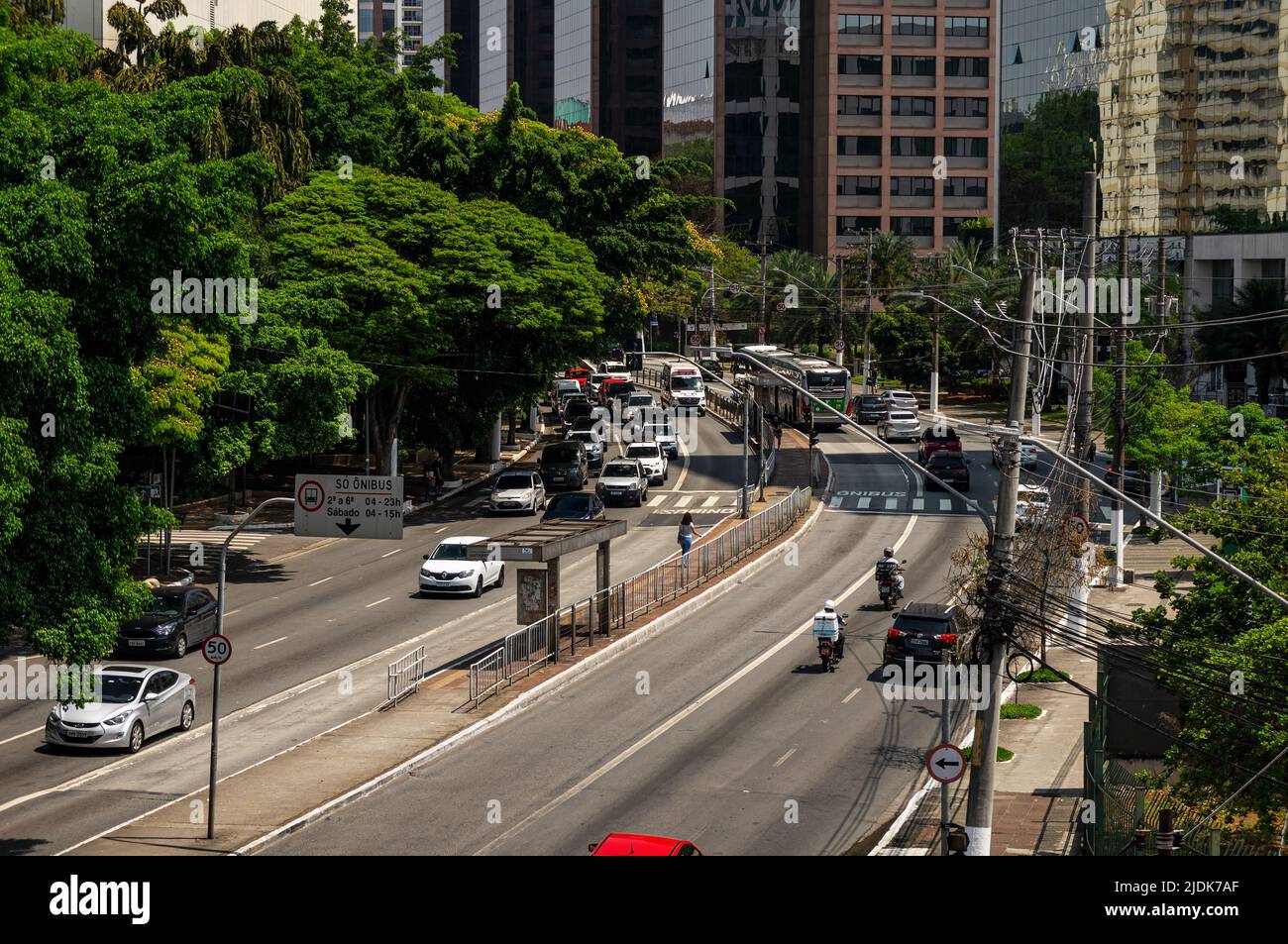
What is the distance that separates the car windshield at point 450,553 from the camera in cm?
4631

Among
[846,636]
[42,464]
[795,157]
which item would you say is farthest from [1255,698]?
[795,157]

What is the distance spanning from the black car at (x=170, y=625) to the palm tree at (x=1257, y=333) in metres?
51.0

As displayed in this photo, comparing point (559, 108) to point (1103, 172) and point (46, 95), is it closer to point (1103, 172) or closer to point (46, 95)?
point (1103, 172)

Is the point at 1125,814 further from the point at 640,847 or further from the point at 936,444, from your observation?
the point at 936,444

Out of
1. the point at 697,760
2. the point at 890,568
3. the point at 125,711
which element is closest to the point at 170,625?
the point at 125,711

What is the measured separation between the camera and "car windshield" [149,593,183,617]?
3841 cm

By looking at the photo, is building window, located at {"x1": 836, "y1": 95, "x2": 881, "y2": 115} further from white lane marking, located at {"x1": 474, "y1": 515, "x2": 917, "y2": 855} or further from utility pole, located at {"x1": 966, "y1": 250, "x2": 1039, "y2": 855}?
utility pole, located at {"x1": 966, "y1": 250, "x2": 1039, "y2": 855}

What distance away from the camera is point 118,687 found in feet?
105

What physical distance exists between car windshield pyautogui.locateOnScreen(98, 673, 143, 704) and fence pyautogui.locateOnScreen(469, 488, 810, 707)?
701 cm

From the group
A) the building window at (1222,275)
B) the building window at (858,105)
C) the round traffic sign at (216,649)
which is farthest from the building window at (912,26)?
the round traffic sign at (216,649)

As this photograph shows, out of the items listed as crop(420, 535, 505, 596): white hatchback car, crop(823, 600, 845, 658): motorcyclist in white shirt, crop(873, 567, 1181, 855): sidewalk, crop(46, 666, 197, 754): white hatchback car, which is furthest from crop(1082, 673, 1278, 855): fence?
crop(420, 535, 505, 596): white hatchback car

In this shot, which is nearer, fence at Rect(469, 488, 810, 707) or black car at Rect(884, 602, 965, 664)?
fence at Rect(469, 488, 810, 707)

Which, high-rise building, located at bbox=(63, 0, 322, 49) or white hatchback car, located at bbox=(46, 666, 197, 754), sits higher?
high-rise building, located at bbox=(63, 0, 322, 49)

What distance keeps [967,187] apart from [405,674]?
117 metres
